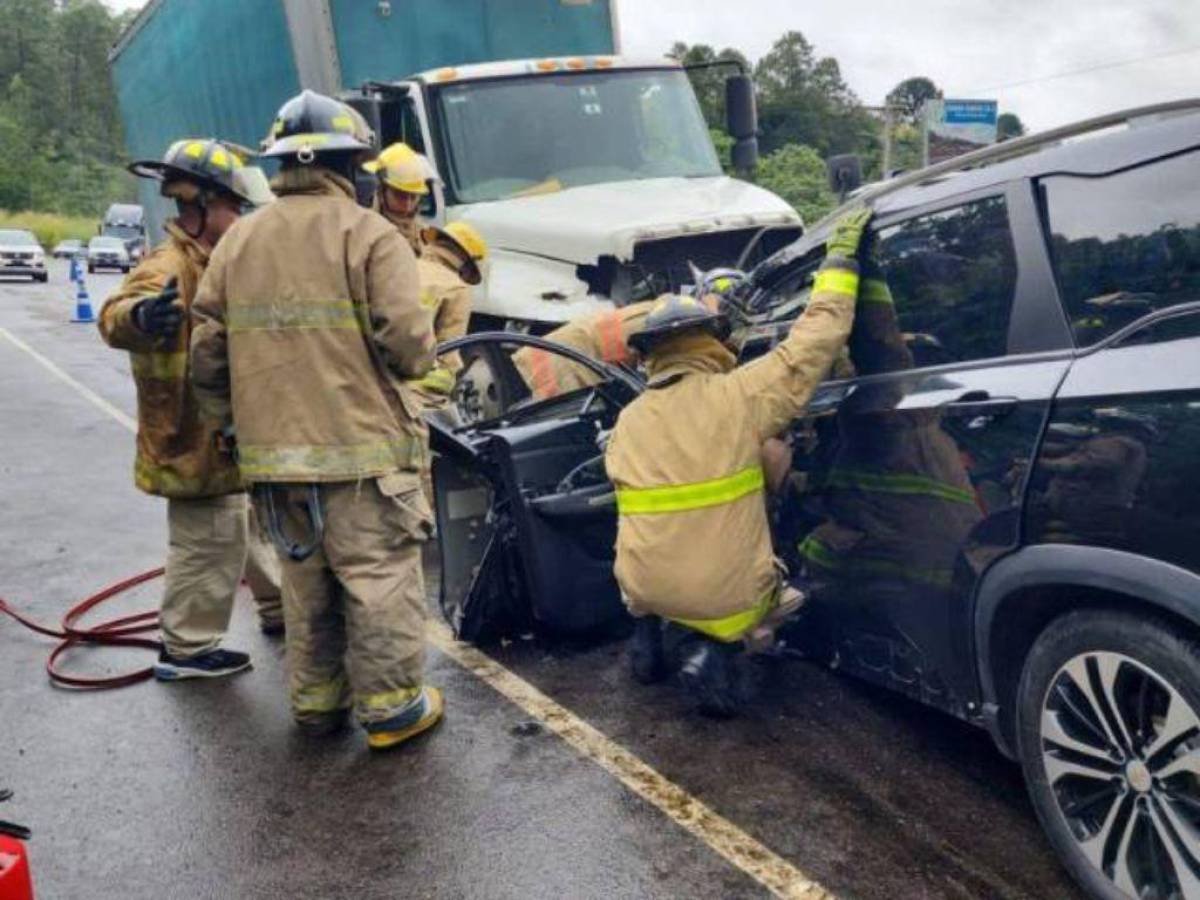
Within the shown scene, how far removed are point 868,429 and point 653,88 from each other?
17.1 feet

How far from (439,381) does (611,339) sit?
2.61 ft

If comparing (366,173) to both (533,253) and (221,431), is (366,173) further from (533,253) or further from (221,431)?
(221,431)

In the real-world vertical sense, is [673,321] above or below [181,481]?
above

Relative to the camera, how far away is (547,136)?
773cm

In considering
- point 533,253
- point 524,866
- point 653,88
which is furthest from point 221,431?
point 653,88

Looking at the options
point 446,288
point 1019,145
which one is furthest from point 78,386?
point 1019,145

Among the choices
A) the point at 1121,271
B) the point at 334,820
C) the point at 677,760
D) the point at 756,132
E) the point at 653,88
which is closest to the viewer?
the point at 1121,271

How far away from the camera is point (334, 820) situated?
3430 mm

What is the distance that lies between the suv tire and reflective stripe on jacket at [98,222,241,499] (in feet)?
9.54

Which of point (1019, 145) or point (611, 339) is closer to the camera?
point (1019, 145)

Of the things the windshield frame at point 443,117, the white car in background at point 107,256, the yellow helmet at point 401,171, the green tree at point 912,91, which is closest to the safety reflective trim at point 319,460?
the yellow helmet at point 401,171

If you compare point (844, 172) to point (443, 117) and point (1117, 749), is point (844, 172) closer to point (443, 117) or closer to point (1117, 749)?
point (443, 117)

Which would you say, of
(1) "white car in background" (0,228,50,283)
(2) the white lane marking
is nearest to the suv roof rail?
(2) the white lane marking

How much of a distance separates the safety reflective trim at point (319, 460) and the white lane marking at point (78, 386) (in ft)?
17.2
